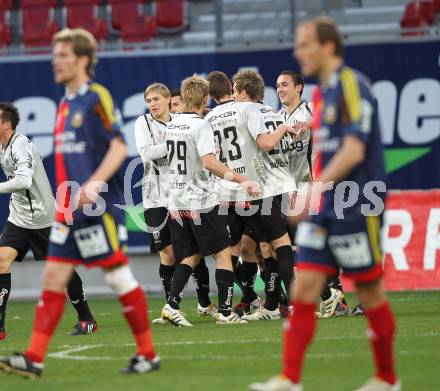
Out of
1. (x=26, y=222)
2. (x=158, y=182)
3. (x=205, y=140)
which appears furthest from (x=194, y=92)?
(x=26, y=222)

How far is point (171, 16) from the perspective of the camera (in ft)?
64.6

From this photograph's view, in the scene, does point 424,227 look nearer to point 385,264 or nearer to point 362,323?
point 385,264

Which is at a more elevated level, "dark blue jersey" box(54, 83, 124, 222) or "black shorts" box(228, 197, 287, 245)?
"dark blue jersey" box(54, 83, 124, 222)

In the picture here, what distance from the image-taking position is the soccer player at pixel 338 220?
19.4ft

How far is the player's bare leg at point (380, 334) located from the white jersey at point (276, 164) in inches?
193

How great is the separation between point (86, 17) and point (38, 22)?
987mm

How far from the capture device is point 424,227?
14609 mm

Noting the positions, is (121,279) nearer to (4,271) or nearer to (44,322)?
(44,322)

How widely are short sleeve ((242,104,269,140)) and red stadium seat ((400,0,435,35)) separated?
6.96 m

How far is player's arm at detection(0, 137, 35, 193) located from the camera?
9.97m

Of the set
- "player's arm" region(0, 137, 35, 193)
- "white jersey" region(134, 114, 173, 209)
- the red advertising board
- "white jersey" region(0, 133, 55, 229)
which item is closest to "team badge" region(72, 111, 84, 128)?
"player's arm" region(0, 137, 35, 193)

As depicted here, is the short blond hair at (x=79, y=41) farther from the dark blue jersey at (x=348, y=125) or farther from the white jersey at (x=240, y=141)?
the white jersey at (x=240, y=141)

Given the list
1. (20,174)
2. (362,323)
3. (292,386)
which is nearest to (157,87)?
(20,174)

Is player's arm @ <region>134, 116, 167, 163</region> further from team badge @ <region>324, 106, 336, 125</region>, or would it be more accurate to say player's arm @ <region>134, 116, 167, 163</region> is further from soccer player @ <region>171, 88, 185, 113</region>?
team badge @ <region>324, 106, 336, 125</region>
